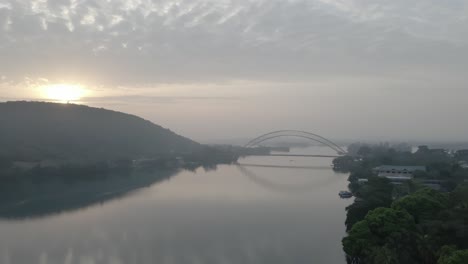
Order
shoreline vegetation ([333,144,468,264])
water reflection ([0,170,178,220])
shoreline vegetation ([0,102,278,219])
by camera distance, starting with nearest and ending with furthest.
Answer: shoreline vegetation ([333,144,468,264]), water reflection ([0,170,178,220]), shoreline vegetation ([0,102,278,219])

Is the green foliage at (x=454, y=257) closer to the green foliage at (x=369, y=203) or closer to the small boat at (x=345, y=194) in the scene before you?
the green foliage at (x=369, y=203)

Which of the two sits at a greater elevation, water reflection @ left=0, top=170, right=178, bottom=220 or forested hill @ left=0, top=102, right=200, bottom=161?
forested hill @ left=0, top=102, right=200, bottom=161

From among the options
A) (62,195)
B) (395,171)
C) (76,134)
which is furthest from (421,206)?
(76,134)

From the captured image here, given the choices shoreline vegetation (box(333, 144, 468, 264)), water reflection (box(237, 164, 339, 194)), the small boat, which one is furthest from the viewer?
water reflection (box(237, 164, 339, 194))

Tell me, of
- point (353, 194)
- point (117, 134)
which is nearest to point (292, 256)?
point (353, 194)

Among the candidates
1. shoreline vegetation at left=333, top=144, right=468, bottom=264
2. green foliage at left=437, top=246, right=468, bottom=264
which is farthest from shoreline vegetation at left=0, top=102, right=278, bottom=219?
green foliage at left=437, top=246, right=468, bottom=264

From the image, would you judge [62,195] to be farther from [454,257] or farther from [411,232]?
[454,257]

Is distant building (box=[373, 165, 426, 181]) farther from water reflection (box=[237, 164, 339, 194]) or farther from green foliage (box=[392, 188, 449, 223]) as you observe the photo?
green foliage (box=[392, 188, 449, 223])
